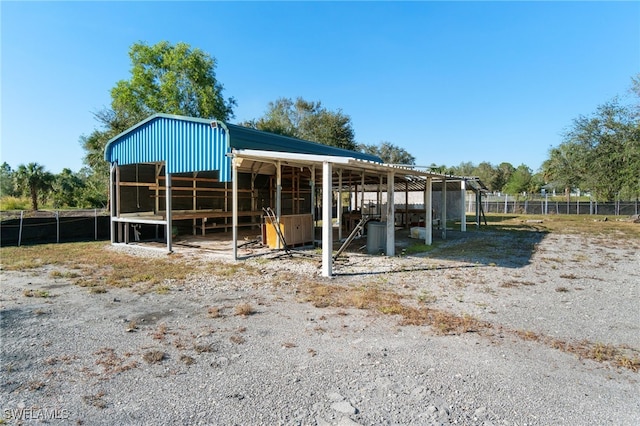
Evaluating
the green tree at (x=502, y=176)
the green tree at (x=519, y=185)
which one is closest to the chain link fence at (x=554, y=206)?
the green tree at (x=519, y=185)

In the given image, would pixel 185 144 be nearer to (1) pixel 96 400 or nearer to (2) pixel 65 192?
(1) pixel 96 400

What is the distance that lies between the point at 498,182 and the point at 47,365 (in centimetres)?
7129

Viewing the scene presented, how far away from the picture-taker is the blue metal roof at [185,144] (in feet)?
30.9

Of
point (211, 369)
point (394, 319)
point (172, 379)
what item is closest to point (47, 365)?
point (172, 379)

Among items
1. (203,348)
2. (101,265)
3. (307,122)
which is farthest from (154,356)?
(307,122)

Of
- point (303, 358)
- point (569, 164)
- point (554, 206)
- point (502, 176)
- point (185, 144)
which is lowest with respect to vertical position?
point (303, 358)

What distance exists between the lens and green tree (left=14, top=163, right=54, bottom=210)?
24953 millimetres

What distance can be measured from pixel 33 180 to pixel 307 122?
25.4m

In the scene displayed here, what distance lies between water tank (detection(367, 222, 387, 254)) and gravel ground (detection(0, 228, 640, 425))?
138 inches

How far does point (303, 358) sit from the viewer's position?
3414 mm

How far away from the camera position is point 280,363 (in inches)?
130

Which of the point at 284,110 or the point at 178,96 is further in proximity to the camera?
the point at 284,110

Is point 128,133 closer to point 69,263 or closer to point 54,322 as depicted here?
point 69,263

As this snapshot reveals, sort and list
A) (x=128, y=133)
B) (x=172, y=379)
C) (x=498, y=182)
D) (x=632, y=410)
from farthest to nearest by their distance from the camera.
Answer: (x=498, y=182) < (x=128, y=133) < (x=172, y=379) < (x=632, y=410)
